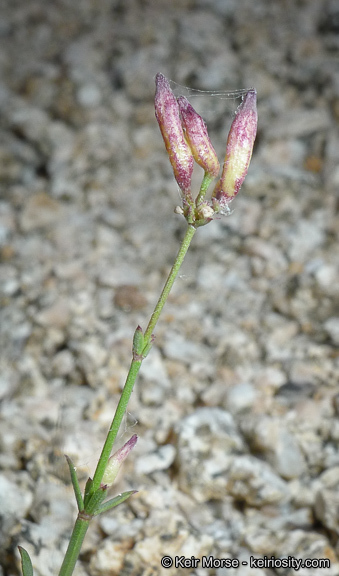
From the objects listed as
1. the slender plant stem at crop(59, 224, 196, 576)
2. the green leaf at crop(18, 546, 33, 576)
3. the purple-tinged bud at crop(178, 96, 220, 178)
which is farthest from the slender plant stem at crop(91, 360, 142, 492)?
the purple-tinged bud at crop(178, 96, 220, 178)

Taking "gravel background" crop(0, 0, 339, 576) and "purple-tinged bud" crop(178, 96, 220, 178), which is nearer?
"purple-tinged bud" crop(178, 96, 220, 178)

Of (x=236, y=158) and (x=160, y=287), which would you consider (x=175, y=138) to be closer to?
(x=236, y=158)

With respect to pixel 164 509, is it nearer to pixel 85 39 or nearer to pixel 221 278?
pixel 221 278

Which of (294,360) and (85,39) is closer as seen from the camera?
(294,360)

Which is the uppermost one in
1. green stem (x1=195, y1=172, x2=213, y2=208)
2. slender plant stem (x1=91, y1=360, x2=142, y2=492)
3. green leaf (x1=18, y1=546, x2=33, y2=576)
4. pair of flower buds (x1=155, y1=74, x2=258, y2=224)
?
pair of flower buds (x1=155, y1=74, x2=258, y2=224)

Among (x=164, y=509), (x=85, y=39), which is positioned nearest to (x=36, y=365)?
(x=164, y=509)

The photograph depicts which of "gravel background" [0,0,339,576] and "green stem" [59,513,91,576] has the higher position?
"gravel background" [0,0,339,576]

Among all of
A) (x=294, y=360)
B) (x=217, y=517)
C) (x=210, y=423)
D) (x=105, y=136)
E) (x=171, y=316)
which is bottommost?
(x=217, y=517)

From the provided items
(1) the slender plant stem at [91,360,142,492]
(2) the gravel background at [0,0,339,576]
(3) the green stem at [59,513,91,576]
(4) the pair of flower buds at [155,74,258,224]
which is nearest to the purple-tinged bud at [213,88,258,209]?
(4) the pair of flower buds at [155,74,258,224]

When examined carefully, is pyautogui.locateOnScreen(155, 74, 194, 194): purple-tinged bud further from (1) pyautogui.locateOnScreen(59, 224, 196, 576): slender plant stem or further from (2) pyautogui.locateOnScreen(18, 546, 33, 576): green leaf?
(2) pyautogui.locateOnScreen(18, 546, 33, 576): green leaf
